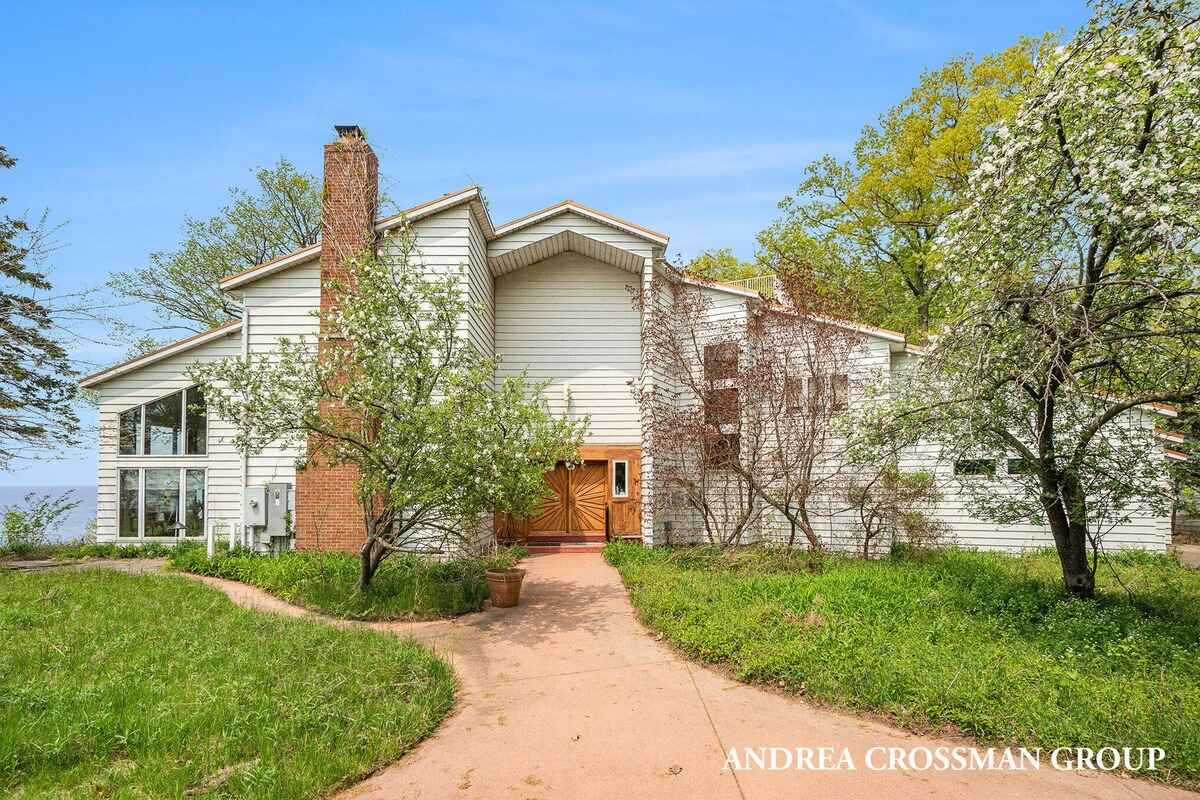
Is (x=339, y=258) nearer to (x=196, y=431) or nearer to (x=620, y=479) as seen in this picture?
(x=196, y=431)

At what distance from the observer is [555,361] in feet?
51.1

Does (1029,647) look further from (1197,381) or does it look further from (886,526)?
(886,526)

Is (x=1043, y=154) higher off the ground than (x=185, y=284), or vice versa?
(x=185, y=284)

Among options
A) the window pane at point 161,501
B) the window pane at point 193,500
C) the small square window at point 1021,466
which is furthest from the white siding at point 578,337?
the small square window at point 1021,466

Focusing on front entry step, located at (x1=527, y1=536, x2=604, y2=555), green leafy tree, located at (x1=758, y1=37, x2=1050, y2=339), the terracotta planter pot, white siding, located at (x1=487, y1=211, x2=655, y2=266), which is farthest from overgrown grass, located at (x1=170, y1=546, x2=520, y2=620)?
green leafy tree, located at (x1=758, y1=37, x2=1050, y2=339)

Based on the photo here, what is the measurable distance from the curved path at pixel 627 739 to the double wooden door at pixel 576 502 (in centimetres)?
727

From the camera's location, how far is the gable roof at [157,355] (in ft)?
45.7

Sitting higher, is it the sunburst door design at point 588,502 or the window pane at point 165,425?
the window pane at point 165,425

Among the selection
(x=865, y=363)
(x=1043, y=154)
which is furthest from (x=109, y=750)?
(x=865, y=363)

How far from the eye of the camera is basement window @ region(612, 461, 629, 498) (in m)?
15.5

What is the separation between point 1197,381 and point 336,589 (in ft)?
37.8

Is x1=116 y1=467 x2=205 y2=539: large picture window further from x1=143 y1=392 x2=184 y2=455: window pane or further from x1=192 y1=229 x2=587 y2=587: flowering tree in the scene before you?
x1=192 y1=229 x2=587 y2=587: flowering tree

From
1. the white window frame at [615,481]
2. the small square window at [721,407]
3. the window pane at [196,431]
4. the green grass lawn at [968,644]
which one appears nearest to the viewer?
the green grass lawn at [968,644]

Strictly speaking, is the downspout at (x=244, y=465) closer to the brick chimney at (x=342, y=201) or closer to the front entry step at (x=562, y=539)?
the brick chimney at (x=342, y=201)
